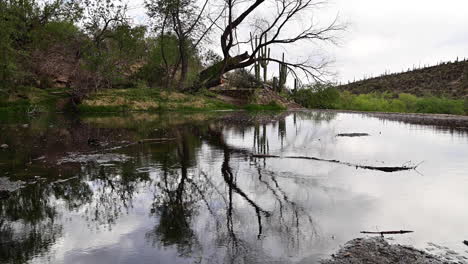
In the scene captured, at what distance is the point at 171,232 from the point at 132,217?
953 millimetres

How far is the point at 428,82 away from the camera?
200ft

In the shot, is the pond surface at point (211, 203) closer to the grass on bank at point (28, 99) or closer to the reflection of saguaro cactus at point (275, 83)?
the grass on bank at point (28, 99)

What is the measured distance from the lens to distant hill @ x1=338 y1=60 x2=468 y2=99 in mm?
54250

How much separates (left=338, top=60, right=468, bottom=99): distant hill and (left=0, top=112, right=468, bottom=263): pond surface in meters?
46.7

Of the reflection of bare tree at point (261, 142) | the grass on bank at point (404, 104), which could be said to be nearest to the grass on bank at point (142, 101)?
the grass on bank at point (404, 104)

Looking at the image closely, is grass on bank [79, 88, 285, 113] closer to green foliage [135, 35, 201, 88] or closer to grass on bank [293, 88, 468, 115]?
green foliage [135, 35, 201, 88]

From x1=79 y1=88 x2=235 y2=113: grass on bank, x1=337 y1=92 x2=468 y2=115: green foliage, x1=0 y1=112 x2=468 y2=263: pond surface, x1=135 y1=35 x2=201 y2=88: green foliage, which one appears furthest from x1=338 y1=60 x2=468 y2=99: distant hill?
x1=0 y1=112 x2=468 y2=263: pond surface

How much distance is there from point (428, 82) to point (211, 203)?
2503 inches

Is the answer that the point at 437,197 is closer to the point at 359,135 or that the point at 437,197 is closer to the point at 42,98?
the point at 359,135

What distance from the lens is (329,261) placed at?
438 centimetres

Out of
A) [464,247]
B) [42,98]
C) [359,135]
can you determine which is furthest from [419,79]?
[464,247]

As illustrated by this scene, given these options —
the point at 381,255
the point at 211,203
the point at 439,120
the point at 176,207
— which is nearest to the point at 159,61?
the point at 439,120

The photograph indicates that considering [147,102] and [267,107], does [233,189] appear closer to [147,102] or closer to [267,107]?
[147,102]

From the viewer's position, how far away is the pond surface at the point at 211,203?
15.6 feet
